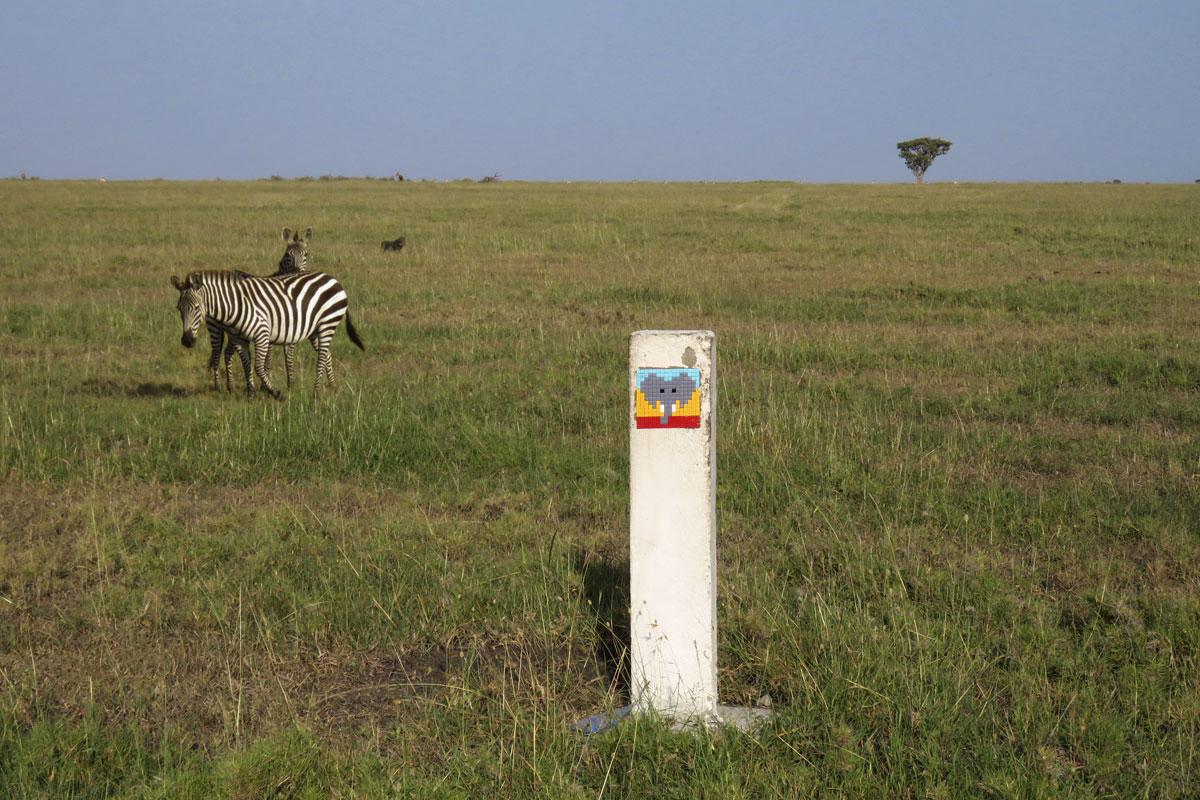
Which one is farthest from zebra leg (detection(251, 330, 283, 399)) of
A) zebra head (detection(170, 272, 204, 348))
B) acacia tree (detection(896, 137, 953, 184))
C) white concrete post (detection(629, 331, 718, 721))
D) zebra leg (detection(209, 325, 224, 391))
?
acacia tree (detection(896, 137, 953, 184))

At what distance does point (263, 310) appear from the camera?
10195 mm

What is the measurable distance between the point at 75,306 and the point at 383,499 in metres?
10.4

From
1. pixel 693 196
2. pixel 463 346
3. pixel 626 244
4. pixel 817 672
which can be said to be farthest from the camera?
pixel 693 196

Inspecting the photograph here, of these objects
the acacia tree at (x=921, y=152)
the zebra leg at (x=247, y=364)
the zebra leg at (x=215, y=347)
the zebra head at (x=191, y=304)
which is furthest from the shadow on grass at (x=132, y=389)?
the acacia tree at (x=921, y=152)

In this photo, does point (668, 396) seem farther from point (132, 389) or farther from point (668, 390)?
point (132, 389)

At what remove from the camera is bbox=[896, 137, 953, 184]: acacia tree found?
94.0 metres

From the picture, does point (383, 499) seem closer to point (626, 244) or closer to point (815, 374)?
point (815, 374)

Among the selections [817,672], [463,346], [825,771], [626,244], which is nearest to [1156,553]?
[817,672]

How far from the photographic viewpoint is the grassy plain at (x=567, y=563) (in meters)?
3.77

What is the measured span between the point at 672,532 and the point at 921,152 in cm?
9845

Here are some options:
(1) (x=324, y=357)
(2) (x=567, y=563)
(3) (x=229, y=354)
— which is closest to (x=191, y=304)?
(3) (x=229, y=354)

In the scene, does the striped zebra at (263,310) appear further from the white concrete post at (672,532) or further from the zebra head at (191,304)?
the white concrete post at (672,532)

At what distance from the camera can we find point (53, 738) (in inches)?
152

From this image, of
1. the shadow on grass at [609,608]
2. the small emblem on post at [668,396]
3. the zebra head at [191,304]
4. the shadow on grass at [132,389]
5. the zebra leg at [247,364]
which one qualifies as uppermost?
the zebra head at [191,304]
